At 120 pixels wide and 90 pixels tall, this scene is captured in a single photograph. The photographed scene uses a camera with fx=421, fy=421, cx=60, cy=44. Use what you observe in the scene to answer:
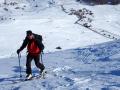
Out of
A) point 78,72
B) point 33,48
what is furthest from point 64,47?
point 33,48

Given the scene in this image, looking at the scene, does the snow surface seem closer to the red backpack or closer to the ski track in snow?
the ski track in snow

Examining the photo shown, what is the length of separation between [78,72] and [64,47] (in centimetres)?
890

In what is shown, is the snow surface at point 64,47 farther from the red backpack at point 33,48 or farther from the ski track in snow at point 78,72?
the red backpack at point 33,48

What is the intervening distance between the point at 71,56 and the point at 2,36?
6630mm

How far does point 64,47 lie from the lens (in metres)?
24.3

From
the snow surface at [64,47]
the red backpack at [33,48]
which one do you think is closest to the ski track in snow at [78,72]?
the snow surface at [64,47]

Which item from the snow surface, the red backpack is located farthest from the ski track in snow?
the red backpack

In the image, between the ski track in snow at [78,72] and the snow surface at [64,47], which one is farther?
the snow surface at [64,47]

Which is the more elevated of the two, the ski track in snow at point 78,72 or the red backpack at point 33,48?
the red backpack at point 33,48

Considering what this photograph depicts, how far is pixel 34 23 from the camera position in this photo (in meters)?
27.8

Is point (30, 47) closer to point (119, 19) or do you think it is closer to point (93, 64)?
point (93, 64)

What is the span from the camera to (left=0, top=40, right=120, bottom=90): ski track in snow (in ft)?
42.8

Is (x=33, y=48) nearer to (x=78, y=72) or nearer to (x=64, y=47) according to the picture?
(x=78, y=72)

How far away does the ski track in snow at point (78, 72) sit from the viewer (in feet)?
42.8
